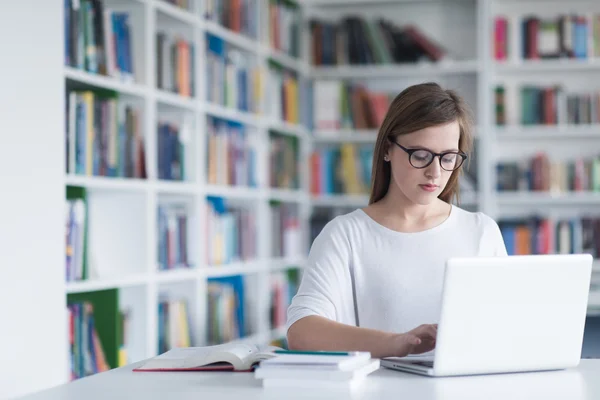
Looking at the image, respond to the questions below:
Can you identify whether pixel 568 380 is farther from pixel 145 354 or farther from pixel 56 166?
pixel 145 354

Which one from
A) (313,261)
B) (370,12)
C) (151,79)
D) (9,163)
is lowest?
(313,261)

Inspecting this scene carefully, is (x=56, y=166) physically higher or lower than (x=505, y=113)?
lower

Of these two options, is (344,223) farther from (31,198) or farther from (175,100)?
(175,100)

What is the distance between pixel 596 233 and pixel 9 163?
3.29m

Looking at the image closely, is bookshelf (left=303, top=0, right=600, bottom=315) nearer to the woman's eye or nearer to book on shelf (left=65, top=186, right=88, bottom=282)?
book on shelf (left=65, top=186, right=88, bottom=282)

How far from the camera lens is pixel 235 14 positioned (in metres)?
4.34

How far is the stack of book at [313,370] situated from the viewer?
156 cm

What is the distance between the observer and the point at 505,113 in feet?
16.4

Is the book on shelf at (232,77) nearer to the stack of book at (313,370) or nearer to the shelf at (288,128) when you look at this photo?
the shelf at (288,128)

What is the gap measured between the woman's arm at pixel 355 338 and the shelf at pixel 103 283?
1196 millimetres

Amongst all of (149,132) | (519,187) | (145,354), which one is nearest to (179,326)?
(145,354)

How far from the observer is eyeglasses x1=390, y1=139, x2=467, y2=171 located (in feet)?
6.61

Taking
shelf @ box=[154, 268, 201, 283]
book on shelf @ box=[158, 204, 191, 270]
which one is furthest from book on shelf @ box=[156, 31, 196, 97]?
shelf @ box=[154, 268, 201, 283]

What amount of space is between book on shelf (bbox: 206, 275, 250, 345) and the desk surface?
2.35m
